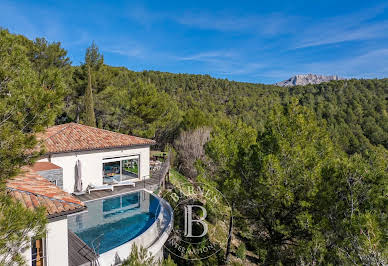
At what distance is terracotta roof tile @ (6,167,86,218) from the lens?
6.69 m

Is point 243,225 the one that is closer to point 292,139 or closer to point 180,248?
point 180,248

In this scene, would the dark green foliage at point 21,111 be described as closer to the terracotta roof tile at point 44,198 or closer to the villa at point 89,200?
the villa at point 89,200

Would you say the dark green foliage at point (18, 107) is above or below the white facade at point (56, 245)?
above

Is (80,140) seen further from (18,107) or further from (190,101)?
(190,101)

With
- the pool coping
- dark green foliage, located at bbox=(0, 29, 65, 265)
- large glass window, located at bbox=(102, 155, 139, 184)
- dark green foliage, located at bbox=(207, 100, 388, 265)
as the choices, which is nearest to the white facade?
the pool coping

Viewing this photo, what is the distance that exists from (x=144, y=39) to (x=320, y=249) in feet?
98.5

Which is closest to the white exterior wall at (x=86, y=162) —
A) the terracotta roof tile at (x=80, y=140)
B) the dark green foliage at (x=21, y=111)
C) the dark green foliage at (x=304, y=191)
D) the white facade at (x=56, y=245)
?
the terracotta roof tile at (x=80, y=140)

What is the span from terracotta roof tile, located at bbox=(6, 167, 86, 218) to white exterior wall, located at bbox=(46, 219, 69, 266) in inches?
18.7

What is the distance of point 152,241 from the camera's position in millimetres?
9672

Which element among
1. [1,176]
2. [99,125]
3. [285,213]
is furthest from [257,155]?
[99,125]

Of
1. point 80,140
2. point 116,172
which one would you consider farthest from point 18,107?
point 116,172

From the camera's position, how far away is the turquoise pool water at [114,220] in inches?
372

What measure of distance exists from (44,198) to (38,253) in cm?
159

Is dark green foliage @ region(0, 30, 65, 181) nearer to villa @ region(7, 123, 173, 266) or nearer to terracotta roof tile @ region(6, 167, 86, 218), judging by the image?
villa @ region(7, 123, 173, 266)
